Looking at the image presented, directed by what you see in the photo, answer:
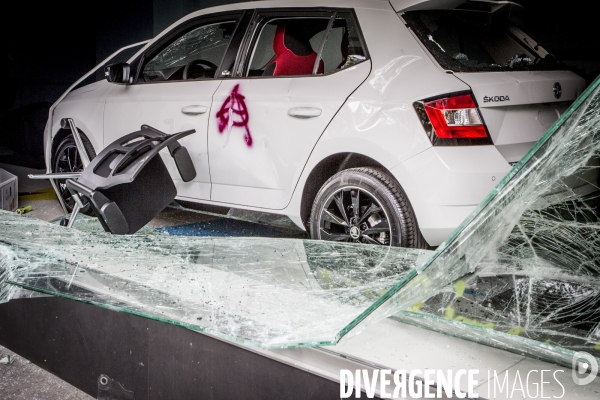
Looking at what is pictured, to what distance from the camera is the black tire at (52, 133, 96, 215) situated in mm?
4668

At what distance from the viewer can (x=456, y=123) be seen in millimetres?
2881

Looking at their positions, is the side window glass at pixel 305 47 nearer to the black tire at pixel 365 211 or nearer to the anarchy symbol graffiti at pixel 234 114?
the anarchy symbol graffiti at pixel 234 114

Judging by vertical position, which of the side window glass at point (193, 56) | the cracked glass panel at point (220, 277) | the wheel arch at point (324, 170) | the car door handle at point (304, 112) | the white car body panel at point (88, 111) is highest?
the side window glass at point (193, 56)

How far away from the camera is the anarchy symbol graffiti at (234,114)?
358cm

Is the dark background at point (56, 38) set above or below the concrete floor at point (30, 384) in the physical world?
above

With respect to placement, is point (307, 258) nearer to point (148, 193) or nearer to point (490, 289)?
point (490, 289)

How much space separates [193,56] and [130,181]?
164 centimetres

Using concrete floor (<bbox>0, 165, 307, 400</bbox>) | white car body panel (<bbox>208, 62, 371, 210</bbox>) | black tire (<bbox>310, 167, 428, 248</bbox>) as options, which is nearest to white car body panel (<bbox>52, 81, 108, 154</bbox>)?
concrete floor (<bbox>0, 165, 307, 400</bbox>)

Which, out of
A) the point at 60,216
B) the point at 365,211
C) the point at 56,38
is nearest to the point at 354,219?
the point at 365,211

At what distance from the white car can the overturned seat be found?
0.59 feet

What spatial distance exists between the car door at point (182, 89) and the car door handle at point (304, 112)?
644 millimetres

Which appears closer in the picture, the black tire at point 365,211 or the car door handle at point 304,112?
the black tire at point 365,211

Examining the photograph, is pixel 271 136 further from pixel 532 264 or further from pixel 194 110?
pixel 532 264

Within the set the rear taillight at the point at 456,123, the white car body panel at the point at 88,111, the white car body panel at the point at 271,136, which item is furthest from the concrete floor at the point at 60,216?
the rear taillight at the point at 456,123
